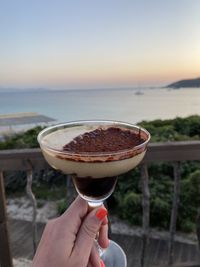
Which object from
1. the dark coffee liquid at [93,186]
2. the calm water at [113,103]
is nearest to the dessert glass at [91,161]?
the dark coffee liquid at [93,186]

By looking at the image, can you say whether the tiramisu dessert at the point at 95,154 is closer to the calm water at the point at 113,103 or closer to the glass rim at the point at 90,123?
the glass rim at the point at 90,123

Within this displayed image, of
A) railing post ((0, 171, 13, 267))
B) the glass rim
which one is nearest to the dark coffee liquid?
the glass rim

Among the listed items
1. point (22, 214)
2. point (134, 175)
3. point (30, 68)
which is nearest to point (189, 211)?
point (134, 175)

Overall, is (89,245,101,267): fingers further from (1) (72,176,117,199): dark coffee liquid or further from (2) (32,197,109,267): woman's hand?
(1) (72,176,117,199): dark coffee liquid

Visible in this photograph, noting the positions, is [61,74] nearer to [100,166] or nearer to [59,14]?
[59,14]

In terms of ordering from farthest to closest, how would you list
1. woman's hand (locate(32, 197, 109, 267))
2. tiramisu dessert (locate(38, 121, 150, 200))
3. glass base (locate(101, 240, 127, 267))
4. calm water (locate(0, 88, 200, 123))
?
calm water (locate(0, 88, 200, 123)) < glass base (locate(101, 240, 127, 267)) < tiramisu dessert (locate(38, 121, 150, 200)) < woman's hand (locate(32, 197, 109, 267))
